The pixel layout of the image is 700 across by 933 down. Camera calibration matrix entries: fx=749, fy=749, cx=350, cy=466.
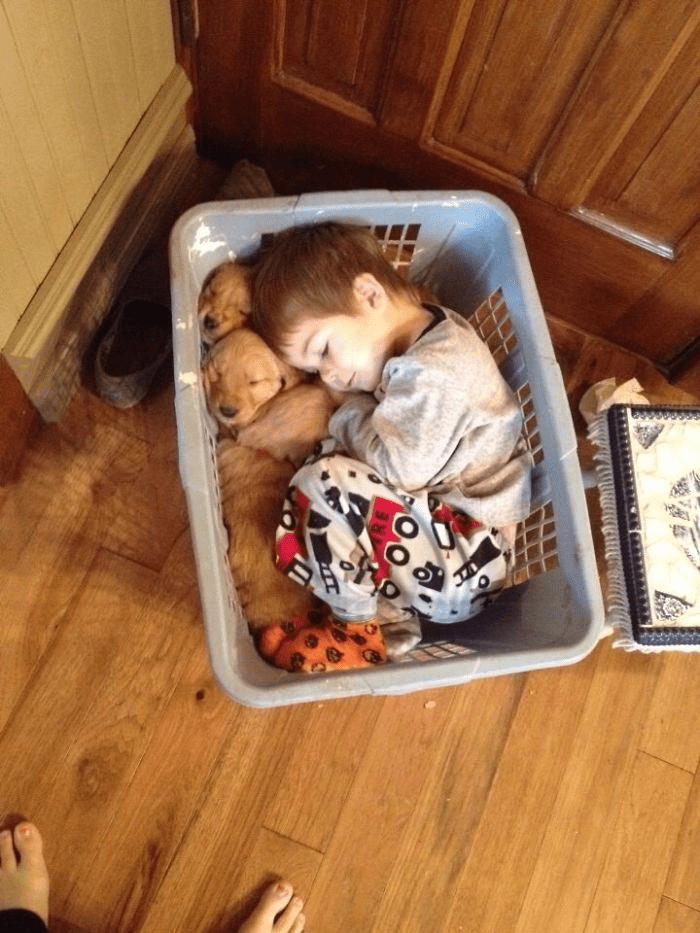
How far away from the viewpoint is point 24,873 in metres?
0.96

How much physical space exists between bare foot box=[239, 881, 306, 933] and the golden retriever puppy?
36 cm

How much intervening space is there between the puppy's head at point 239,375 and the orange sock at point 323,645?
0.29 metres

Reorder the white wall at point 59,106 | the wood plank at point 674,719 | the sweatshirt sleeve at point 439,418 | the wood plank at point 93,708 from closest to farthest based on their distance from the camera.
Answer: the white wall at point 59,106, the sweatshirt sleeve at point 439,418, the wood plank at point 93,708, the wood plank at point 674,719

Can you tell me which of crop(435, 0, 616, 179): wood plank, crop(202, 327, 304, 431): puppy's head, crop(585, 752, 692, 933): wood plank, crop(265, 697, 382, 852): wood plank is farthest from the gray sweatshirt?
crop(585, 752, 692, 933): wood plank

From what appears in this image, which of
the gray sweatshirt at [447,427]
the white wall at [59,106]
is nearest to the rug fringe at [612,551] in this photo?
the gray sweatshirt at [447,427]

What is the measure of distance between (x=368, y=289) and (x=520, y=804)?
0.76 m

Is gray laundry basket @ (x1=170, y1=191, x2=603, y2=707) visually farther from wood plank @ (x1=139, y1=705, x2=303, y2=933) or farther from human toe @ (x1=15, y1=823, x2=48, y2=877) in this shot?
human toe @ (x1=15, y1=823, x2=48, y2=877)

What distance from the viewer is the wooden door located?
85 centimetres

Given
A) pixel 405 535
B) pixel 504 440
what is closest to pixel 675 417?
pixel 504 440

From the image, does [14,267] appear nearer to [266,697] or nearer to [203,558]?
[203,558]

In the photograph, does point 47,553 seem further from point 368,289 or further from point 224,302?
point 368,289

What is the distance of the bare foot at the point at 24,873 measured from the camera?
948 mm

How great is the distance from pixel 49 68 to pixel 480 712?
3.30 ft

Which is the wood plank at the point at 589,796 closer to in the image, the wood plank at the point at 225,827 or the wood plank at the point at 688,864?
the wood plank at the point at 688,864
